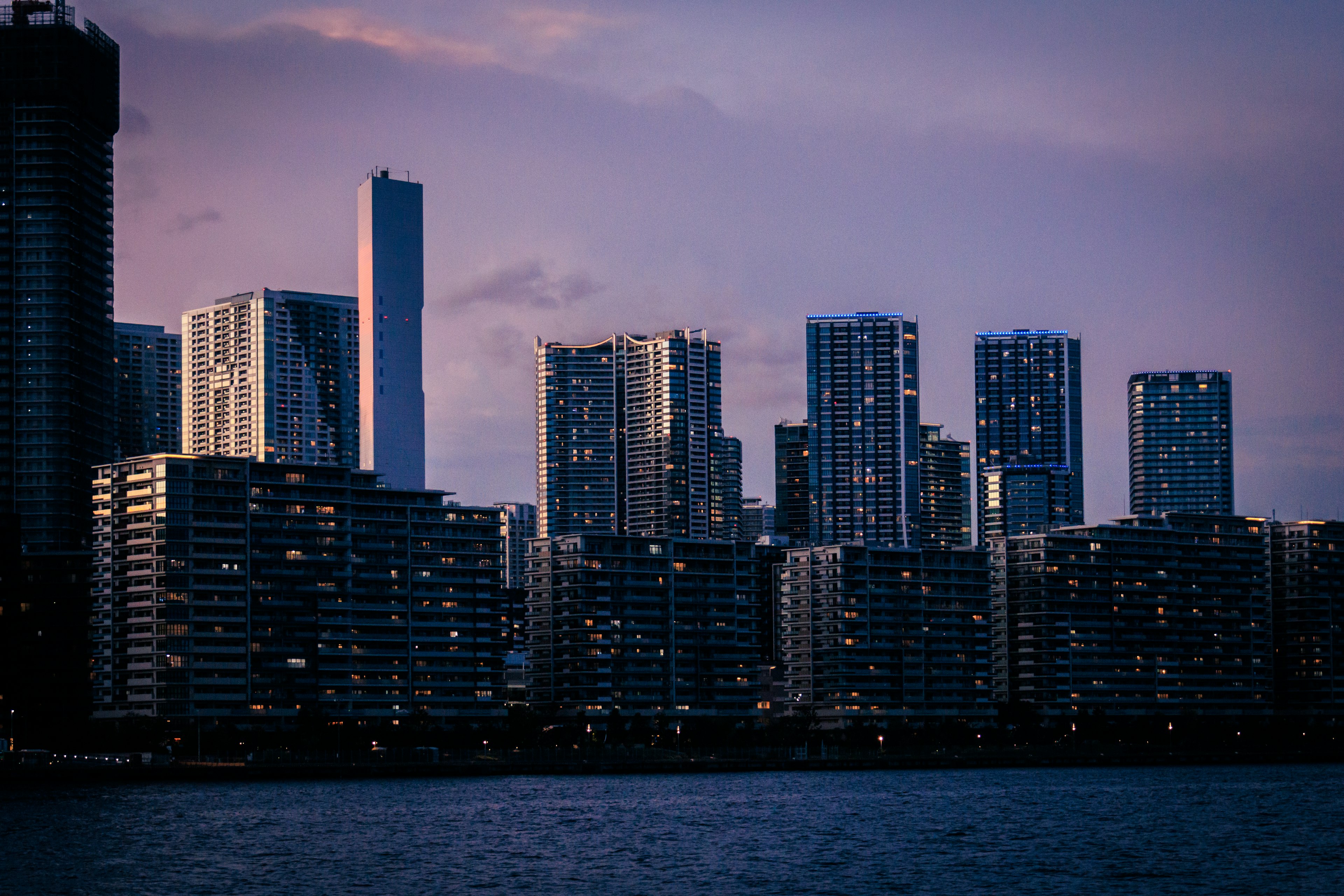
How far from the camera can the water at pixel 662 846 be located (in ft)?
409

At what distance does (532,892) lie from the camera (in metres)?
121

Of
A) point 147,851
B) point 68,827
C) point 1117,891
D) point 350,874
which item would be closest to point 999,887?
point 1117,891

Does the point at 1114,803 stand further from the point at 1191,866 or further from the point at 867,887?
the point at 867,887

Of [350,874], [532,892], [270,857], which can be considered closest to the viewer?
[532,892]

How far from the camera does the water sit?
125m

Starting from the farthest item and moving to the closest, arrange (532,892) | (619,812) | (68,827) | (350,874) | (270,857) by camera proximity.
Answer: (619,812)
(68,827)
(270,857)
(350,874)
(532,892)

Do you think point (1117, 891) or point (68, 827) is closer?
point (1117, 891)

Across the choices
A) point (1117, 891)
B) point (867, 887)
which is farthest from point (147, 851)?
point (1117, 891)

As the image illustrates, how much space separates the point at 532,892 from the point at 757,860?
23.6 m

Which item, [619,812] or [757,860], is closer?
[757,860]

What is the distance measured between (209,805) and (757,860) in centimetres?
7200

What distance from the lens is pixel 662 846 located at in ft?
484

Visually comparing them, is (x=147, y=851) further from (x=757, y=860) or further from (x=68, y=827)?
(x=757, y=860)

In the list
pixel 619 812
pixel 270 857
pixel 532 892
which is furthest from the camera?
pixel 619 812
